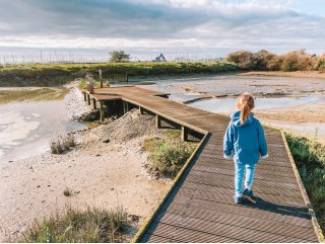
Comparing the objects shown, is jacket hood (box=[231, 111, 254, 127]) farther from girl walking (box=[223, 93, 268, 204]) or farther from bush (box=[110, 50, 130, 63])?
bush (box=[110, 50, 130, 63])

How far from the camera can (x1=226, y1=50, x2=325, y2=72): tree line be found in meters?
64.1

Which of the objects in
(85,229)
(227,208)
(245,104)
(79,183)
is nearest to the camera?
(245,104)

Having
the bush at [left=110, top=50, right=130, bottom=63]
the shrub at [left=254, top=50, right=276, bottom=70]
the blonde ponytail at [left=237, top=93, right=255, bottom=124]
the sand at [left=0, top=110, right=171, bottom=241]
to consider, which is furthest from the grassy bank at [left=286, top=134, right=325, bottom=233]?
the bush at [left=110, top=50, right=130, bottom=63]

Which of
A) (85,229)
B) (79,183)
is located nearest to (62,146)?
(79,183)

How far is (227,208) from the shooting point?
594 centimetres

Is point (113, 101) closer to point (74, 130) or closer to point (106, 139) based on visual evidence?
point (74, 130)

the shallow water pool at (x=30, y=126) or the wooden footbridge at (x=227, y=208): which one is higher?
the wooden footbridge at (x=227, y=208)

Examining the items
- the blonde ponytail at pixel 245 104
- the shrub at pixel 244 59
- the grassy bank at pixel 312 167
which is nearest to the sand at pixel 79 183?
the grassy bank at pixel 312 167

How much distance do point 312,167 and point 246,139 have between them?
14.9ft

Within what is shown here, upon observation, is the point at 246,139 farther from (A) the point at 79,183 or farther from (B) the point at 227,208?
(A) the point at 79,183

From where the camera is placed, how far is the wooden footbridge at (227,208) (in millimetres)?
5137

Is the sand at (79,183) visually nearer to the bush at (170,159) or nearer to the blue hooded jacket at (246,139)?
the bush at (170,159)

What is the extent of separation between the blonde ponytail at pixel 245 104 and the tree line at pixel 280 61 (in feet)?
196

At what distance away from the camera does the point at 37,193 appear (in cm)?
978
